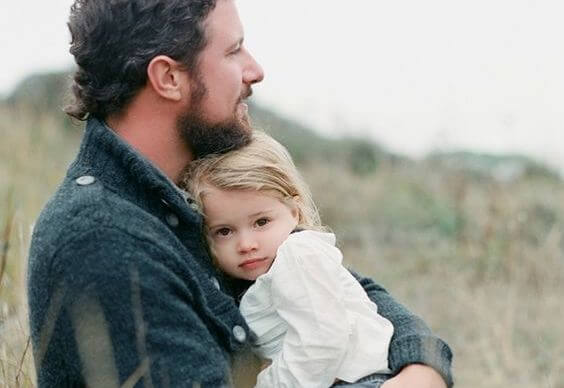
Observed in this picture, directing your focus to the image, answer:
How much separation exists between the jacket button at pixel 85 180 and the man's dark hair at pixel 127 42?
0.36 meters

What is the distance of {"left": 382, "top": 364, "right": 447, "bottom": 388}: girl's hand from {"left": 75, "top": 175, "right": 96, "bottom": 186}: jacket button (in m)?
1.05

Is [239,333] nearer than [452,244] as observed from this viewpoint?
Yes

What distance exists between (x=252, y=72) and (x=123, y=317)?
112 cm

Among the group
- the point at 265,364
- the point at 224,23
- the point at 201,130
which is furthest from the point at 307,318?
the point at 224,23

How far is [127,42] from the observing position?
11.0 feet

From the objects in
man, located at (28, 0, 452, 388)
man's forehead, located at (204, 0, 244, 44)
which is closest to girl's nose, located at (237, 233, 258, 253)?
man, located at (28, 0, 452, 388)

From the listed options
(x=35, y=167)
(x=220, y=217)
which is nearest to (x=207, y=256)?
(x=220, y=217)

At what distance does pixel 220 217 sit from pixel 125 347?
72 cm

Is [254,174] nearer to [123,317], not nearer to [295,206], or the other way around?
[295,206]

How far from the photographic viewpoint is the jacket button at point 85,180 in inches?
117

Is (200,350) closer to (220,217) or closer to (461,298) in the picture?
(220,217)

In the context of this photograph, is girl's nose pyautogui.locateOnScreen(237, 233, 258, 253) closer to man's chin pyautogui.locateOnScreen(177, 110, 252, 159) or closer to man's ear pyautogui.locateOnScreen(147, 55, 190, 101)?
man's chin pyautogui.locateOnScreen(177, 110, 252, 159)

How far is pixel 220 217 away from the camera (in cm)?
330

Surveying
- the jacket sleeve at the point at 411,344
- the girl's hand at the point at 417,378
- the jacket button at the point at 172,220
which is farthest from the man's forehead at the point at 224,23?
the girl's hand at the point at 417,378
